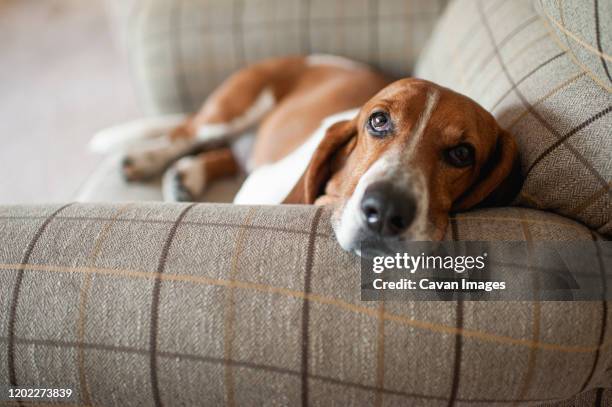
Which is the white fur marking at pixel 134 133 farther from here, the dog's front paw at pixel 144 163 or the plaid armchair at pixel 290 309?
the plaid armchair at pixel 290 309

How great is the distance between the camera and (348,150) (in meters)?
1.63

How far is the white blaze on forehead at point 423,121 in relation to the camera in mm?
1380

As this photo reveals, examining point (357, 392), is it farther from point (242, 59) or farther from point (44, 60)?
point (44, 60)

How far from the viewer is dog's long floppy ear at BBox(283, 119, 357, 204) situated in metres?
1.60

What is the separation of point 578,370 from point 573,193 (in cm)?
41

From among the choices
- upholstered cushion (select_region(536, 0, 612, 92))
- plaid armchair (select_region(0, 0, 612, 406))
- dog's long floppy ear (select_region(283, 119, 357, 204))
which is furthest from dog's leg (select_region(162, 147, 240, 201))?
upholstered cushion (select_region(536, 0, 612, 92))

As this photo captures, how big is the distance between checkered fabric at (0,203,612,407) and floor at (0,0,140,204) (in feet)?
7.07

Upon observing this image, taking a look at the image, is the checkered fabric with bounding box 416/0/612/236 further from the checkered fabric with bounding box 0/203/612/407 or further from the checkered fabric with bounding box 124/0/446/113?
the checkered fabric with bounding box 124/0/446/113

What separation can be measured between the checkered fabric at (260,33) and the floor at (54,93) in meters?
1.12

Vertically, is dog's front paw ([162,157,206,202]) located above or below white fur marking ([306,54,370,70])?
below

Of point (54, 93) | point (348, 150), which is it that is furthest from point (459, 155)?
point (54, 93)

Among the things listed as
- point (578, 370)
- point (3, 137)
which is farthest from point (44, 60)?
point (578, 370)

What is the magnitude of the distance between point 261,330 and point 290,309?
7 cm

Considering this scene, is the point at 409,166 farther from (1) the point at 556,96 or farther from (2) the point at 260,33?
(2) the point at 260,33
